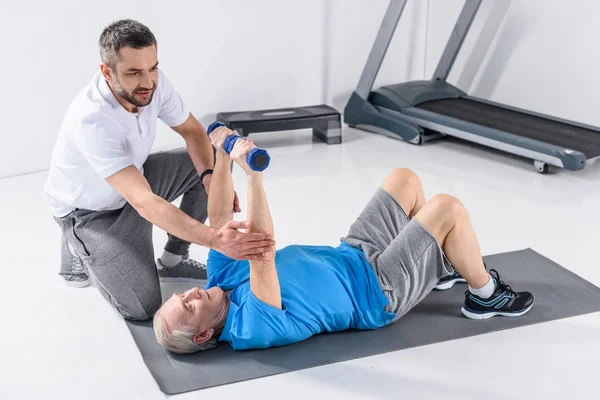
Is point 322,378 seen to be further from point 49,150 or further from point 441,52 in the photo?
point 441,52

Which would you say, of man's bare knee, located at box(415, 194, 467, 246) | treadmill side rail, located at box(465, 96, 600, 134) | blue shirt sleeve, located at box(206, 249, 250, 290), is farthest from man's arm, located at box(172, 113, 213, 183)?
treadmill side rail, located at box(465, 96, 600, 134)

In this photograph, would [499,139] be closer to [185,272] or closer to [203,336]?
[185,272]

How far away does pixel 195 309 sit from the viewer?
7.64ft

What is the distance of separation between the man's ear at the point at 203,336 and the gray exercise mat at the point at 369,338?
0.09m

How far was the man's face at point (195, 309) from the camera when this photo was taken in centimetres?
232

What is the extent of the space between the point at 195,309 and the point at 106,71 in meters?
0.82

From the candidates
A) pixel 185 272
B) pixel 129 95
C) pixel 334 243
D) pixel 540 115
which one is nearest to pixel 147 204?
pixel 129 95

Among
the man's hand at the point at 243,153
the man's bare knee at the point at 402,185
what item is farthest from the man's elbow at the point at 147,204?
the man's bare knee at the point at 402,185

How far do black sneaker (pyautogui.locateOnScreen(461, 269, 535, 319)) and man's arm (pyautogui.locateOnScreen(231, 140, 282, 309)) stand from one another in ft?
2.34

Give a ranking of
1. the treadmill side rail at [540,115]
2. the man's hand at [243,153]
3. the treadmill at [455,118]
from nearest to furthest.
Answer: the man's hand at [243,153] < the treadmill at [455,118] < the treadmill side rail at [540,115]

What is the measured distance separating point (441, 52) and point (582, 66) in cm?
115

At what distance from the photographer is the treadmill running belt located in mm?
4148

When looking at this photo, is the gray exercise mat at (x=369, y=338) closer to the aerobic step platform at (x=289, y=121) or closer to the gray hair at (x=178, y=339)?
the gray hair at (x=178, y=339)

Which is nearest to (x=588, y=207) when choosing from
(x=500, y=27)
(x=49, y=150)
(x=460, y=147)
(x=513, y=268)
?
(x=513, y=268)
